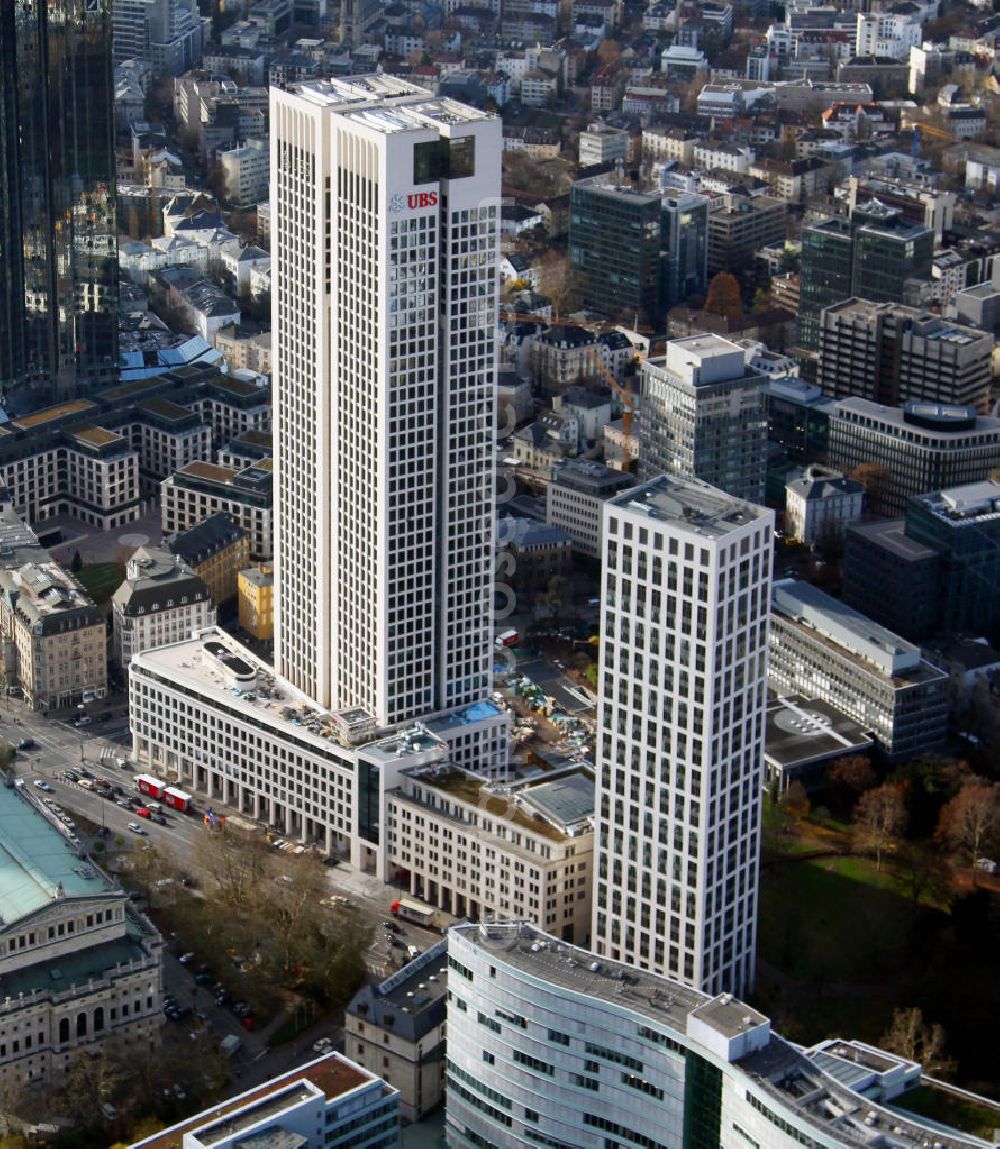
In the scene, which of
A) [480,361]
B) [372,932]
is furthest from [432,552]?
[372,932]

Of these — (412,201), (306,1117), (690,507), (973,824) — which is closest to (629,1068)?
(306,1117)

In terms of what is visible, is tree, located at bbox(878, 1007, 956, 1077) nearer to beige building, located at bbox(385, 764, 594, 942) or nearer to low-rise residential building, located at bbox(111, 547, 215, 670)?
beige building, located at bbox(385, 764, 594, 942)

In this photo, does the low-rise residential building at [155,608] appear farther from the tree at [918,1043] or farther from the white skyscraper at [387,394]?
the tree at [918,1043]

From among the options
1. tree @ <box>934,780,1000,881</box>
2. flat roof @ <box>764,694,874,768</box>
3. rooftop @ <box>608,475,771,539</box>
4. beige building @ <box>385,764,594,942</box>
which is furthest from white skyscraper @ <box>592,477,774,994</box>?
flat roof @ <box>764,694,874,768</box>

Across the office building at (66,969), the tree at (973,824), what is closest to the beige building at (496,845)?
the office building at (66,969)

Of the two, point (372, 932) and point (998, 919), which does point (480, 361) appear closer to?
point (372, 932)

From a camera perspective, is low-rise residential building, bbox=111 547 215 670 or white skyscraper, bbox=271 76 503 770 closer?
white skyscraper, bbox=271 76 503 770
